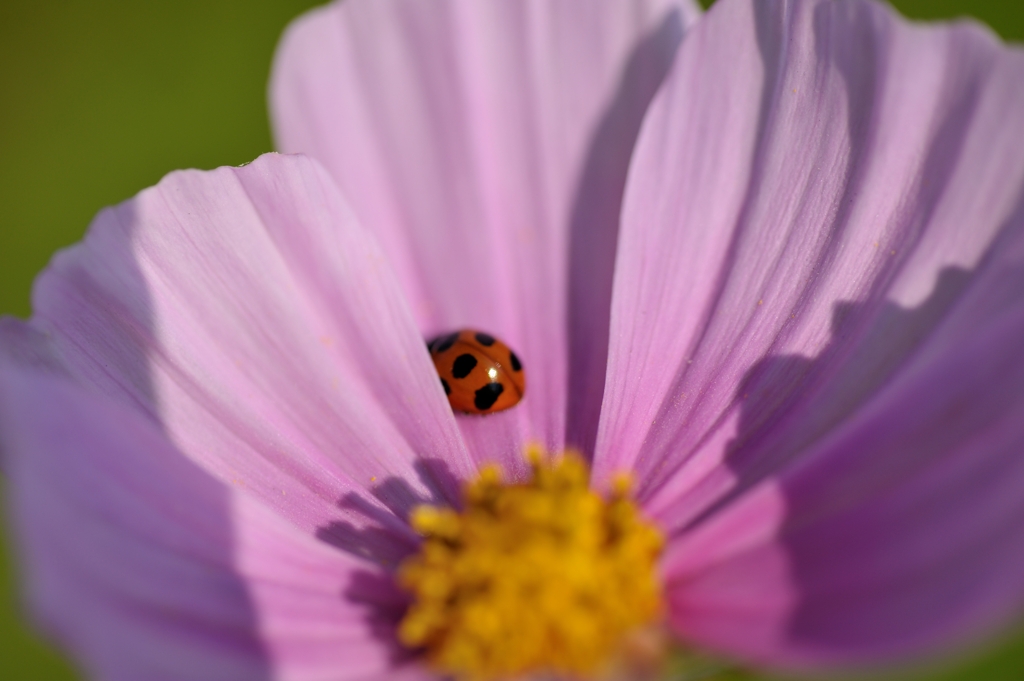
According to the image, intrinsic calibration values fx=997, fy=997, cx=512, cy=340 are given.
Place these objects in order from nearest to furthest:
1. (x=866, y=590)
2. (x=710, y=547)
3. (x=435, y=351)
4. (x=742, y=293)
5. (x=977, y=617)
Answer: (x=977, y=617) < (x=866, y=590) < (x=710, y=547) < (x=742, y=293) < (x=435, y=351)

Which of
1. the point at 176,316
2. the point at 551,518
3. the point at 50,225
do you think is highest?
the point at 176,316

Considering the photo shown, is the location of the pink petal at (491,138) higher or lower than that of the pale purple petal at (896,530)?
higher

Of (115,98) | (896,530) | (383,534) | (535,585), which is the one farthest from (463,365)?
(115,98)

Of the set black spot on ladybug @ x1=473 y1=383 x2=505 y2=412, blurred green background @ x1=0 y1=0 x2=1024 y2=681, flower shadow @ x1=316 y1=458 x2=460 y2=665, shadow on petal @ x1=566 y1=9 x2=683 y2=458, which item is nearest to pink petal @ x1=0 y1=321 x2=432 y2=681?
flower shadow @ x1=316 y1=458 x2=460 y2=665

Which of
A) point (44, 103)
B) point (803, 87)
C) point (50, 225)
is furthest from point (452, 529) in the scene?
point (44, 103)

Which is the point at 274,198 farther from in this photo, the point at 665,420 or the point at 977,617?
the point at 977,617

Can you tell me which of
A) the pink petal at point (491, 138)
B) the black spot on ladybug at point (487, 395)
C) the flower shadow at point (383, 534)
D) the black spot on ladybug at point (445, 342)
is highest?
the pink petal at point (491, 138)

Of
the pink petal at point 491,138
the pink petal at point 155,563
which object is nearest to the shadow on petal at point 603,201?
the pink petal at point 491,138

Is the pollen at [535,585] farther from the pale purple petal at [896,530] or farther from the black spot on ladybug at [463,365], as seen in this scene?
the black spot on ladybug at [463,365]
